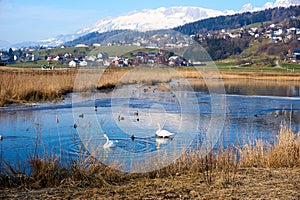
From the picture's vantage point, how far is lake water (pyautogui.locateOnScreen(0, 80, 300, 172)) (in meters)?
9.66

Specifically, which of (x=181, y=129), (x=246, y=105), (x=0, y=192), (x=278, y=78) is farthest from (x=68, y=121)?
(x=278, y=78)

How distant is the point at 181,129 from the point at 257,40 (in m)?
127

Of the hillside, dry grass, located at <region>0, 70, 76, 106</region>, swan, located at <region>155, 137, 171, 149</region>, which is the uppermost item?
→ the hillside

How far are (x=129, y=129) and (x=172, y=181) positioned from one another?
770 centimetres

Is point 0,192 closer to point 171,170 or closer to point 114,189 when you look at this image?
point 114,189

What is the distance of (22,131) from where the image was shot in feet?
45.1

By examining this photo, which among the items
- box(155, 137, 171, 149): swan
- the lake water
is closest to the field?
the lake water

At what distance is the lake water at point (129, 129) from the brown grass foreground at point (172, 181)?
45 cm

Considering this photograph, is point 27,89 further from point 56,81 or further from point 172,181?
point 172,181

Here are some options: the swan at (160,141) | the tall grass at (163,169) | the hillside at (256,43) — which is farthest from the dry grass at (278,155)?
the hillside at (256,43)

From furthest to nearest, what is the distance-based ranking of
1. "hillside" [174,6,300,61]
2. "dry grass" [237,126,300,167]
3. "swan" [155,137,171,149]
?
1. "hillside" [174,6,300,61]
2. "swan" [155,137,171,149]
3. "dry grass" [237,126,300,167]

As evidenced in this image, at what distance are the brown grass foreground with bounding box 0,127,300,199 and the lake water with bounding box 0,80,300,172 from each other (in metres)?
0.45

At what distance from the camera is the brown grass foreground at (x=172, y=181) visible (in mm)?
6035

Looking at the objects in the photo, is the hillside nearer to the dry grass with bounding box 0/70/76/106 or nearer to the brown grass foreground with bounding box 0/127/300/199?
the dry grass with bounding box 0/70/76/106
